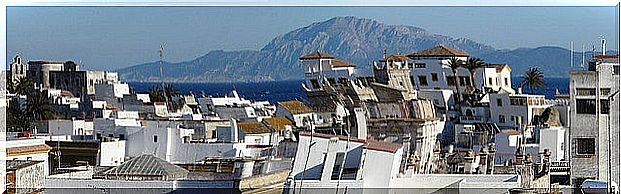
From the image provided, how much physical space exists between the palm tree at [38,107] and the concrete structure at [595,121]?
3.78 m

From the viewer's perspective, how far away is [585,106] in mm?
5305

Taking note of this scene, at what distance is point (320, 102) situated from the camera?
A: 24.3 ft

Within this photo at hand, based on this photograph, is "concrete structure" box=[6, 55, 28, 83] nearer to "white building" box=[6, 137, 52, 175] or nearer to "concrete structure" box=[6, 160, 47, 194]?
"white building" box=[6, 137, 52, 175]

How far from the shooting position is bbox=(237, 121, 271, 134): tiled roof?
23.4 feet

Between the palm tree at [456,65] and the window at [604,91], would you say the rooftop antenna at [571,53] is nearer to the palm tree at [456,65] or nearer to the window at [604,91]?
the window at [604,91]

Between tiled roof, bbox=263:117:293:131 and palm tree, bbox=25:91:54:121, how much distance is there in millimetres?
Answer: 1547

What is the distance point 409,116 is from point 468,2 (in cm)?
266

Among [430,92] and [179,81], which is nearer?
[179,81]

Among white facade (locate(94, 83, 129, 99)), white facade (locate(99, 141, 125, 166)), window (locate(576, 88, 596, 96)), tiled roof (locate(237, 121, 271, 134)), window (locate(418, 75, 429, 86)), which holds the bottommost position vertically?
white facade (locate(99, 141, 125, 166))

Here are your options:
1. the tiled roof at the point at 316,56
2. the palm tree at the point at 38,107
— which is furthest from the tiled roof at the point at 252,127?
the palm tree at the point at 38,107

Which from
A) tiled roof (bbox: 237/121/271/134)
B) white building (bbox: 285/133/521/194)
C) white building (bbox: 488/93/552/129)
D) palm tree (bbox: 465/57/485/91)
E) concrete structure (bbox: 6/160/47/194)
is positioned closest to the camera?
concrete structure (bbox: 6/160/47/194)

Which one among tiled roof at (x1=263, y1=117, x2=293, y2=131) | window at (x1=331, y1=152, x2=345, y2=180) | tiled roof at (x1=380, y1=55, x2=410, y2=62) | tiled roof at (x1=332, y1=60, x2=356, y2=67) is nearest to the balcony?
tiled roof at (x1=380, y1=55, x2=410, y2=62)

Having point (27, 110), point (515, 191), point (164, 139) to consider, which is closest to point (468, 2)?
point (515, 191)

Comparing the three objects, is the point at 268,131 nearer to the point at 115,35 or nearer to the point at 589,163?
the point at 115,35
